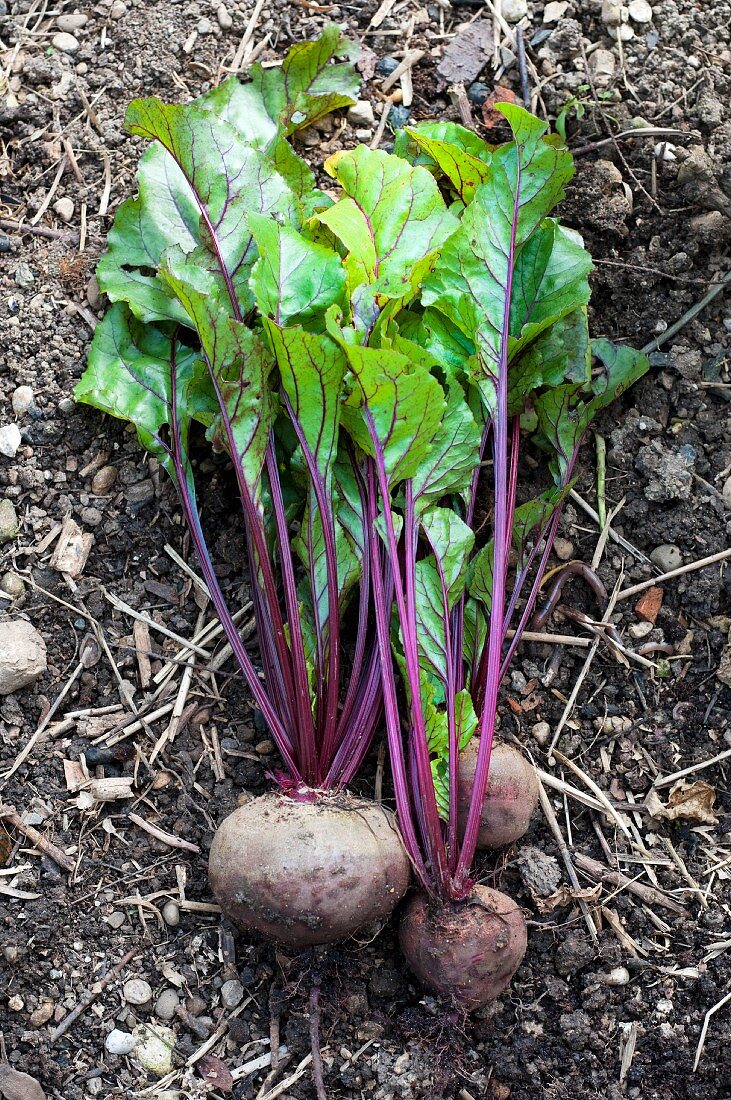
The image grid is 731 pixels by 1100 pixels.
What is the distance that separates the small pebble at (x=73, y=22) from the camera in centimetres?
305

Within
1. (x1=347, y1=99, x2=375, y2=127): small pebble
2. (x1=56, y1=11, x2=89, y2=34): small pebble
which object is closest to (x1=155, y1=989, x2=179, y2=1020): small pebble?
(x1=347, y1=99, x2=375, y2=127): small pebble

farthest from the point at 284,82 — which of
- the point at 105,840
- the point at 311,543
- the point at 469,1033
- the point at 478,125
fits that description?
the point at 469,1033

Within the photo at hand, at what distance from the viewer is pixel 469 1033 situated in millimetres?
2482

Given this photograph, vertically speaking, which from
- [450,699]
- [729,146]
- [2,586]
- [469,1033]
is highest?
[729,146]

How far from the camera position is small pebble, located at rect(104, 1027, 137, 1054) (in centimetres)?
243

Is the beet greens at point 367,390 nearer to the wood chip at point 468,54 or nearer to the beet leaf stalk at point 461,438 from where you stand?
the beet leaf stalk at point 461,438

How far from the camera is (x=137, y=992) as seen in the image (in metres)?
2.46

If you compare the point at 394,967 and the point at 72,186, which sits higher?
the point at 72,186

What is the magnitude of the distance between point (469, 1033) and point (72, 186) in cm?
260

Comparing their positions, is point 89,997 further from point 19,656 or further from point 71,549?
point 71,549

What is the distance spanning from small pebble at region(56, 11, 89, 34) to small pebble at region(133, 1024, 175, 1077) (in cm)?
287

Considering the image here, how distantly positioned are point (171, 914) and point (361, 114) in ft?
7.70

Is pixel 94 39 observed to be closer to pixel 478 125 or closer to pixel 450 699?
pixel 478 125

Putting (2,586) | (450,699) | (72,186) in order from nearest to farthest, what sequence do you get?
(450,699) < (2,586) < (72,186)
